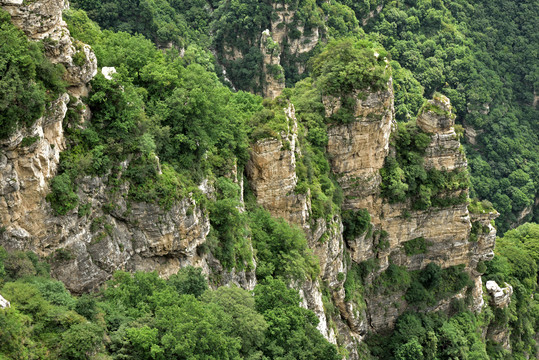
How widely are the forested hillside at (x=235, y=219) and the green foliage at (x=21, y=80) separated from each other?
0.07m

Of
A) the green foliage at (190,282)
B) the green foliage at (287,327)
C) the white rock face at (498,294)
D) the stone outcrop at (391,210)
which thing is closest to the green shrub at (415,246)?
the stone outcrop at (391,210)

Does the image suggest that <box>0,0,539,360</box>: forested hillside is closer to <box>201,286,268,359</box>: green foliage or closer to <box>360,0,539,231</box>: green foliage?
<box>201,286,268,359</box>: green foliage

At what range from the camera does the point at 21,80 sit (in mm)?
24969

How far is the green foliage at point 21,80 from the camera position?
24203mm

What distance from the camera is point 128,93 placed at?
102 feet

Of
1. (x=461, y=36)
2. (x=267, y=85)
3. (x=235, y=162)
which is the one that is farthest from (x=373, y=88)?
(x=461, y=36)

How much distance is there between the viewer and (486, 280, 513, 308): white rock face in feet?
211

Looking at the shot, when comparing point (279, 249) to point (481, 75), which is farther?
point (481, 75)

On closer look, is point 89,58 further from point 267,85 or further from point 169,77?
point 267,85

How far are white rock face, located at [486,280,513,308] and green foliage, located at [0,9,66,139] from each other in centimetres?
5323

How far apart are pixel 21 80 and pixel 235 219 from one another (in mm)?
15412

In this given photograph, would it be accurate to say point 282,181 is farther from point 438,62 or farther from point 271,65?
point 438,62

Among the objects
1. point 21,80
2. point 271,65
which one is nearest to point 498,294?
point 21,80

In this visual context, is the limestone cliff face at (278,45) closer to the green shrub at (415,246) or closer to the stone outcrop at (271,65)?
the stone outcrop at (271,65)
